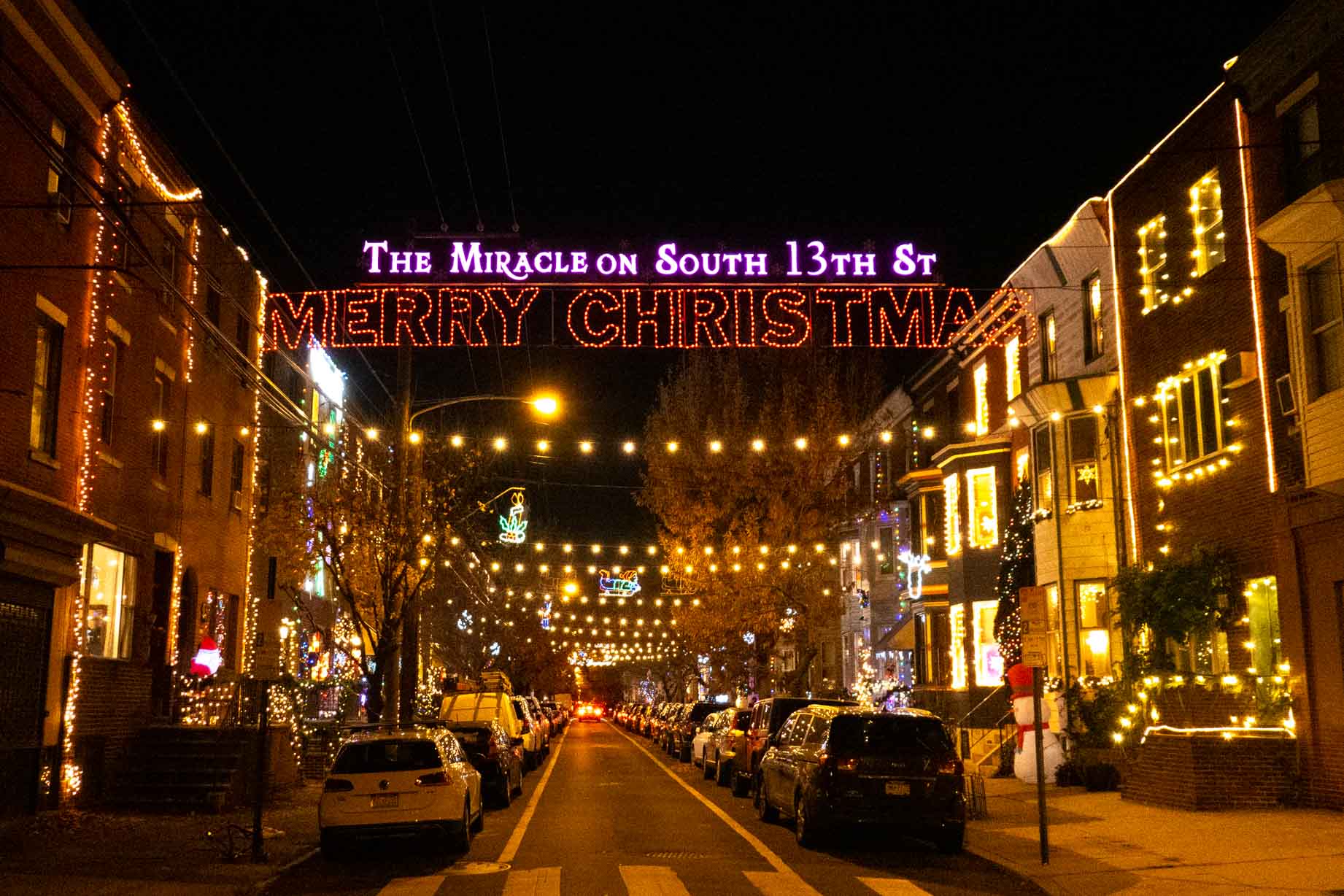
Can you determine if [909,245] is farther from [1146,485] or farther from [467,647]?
[467,647]

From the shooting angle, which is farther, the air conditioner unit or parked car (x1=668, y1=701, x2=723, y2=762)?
parked car (x1=668, y1=701, x2=723, y2=762)

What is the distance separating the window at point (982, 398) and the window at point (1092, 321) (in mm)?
6845

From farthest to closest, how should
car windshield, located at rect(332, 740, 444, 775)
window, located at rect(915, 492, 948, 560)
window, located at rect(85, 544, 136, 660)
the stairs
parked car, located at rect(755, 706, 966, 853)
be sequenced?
window, located at rect(915, 492, 948, 560), window, located at rect(85, 544, 136, 660), the stairs, parked car, located at rect(755, 706, 966, 853), car windshield, located at rect(332, 740, 444, 775)

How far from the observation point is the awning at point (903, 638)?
38.4 m

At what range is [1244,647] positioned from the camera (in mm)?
20125

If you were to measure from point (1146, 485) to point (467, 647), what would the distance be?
46398 mm

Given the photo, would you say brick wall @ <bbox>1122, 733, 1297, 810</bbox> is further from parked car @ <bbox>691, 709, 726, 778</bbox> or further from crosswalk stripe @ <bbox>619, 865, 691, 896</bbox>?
parked car @ <bbox>691, 709, 726, 778</bbox>

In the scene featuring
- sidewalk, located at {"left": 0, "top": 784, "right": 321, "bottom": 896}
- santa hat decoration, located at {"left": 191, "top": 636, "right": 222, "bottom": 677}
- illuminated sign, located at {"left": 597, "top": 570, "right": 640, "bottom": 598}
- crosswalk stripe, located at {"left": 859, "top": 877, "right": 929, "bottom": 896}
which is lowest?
crosswalk stripe, located at {"left": 859, "top": 877, "right": 929, "bottom": 896}

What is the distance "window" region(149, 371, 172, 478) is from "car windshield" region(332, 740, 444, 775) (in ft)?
28.9

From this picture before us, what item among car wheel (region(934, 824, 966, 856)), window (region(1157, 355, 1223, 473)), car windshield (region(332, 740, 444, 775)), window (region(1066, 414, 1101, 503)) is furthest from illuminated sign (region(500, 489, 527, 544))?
car wheel (region(934, 824, 966, 856))

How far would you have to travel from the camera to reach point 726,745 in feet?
84.7

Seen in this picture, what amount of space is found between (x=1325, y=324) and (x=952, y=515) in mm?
16378

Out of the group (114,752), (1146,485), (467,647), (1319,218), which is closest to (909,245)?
(1146,485)

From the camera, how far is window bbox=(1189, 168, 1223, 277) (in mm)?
20750
